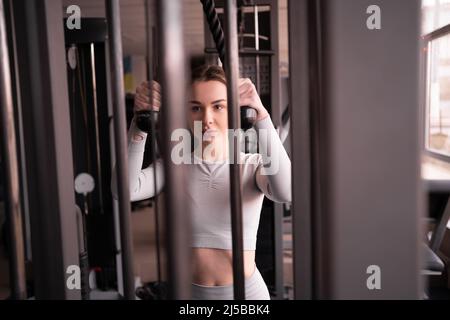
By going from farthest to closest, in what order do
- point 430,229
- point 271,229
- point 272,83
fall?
point 430,229, point 271,229, point 272,83

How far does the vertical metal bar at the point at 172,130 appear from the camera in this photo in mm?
294

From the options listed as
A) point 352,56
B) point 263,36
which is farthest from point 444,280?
point 352,56

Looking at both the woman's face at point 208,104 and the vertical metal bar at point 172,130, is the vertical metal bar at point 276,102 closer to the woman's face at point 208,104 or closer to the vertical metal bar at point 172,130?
the woman's face at point 208,104

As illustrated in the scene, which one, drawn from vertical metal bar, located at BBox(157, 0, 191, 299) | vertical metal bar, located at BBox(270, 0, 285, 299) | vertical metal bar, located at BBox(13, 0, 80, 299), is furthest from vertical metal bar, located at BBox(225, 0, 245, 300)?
vertical metal bar, located at BBox(270, 0, 285, 299)

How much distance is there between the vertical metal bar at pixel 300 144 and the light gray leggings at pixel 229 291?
0.76 feet

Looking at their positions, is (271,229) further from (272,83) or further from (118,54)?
(118,54)

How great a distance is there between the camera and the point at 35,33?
0.39m

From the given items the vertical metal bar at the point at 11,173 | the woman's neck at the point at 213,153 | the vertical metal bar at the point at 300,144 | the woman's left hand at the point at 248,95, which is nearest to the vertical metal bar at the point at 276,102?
the woman's neck at the point at 213,153

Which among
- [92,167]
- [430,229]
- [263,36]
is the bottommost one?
[430,229]

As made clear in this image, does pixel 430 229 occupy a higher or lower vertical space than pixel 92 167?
lower

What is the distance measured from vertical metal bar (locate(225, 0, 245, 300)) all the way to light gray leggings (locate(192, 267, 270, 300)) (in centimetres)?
27

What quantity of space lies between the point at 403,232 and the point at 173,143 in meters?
0.27

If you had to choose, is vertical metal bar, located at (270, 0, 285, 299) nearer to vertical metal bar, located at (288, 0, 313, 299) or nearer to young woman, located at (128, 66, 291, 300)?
young woman, located at (128, 66, 291, 300)

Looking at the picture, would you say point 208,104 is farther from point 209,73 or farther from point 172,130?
point 172,130
